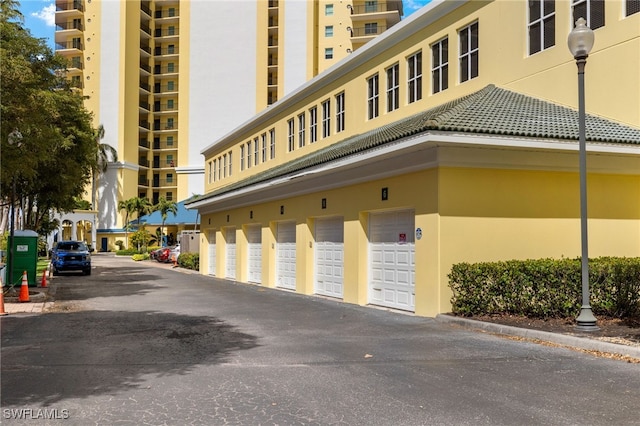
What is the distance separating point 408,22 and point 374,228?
280 inches

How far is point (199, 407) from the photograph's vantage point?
5984 mm

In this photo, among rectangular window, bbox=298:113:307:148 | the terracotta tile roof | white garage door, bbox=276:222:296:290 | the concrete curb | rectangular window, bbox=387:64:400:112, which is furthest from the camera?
rectangular window, bbox=298:113:307:148

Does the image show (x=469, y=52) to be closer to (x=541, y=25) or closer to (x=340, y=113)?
(x=541, y=25)

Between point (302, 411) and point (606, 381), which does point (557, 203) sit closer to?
point (606, 381)

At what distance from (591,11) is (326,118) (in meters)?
12.0

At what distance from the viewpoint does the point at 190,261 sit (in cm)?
3897

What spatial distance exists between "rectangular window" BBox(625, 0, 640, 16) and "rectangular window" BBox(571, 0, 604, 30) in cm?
65

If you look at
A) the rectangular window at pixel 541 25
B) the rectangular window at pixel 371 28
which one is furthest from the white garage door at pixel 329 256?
the rectangular window at pixel 371 28

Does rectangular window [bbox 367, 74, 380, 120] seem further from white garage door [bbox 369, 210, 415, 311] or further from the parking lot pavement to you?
the parking lot pavement

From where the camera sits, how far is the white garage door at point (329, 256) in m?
18.3

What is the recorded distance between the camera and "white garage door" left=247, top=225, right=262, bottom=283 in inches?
1008

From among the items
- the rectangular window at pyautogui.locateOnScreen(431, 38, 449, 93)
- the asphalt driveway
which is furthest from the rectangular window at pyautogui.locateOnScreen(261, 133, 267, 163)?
the asphalt driveway

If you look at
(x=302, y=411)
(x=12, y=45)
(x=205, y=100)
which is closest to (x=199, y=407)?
(x=302, y=411)

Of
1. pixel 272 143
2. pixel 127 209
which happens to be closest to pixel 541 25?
pixel 272 143
